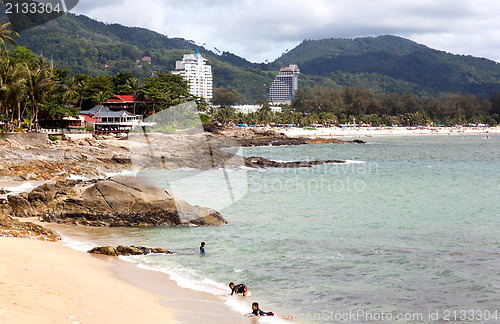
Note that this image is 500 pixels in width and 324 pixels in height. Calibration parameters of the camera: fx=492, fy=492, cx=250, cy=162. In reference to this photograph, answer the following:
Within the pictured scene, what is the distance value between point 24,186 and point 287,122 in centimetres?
13619

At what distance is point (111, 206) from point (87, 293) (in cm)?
934

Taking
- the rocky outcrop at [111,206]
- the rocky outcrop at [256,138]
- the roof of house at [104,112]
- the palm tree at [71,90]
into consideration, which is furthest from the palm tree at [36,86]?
the rocky outcrop at [111,206]

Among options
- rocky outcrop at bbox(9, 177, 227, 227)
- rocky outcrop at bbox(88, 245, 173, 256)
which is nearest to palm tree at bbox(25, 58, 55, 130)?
rocky outcrop at bbox(9, 177, 227, 227)

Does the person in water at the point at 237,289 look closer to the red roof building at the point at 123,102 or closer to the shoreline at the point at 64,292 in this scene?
the shoreline at the point at 64,292

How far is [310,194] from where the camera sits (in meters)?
32.1

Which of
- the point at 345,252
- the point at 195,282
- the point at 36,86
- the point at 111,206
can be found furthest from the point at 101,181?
the point at 36,86

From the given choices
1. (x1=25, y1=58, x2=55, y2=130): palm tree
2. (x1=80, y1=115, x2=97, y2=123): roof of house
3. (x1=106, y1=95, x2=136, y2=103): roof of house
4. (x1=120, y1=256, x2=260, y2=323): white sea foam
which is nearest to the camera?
(x1=120, y1=256, x2=260, y2=323): white sea foam

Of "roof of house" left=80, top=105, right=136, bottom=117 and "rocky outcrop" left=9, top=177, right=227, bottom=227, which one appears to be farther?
"roof of house" left=80, top=105, right=136, bottom=117

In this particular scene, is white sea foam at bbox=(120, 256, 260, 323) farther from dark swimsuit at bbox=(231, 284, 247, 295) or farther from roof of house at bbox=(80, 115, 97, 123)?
roof of house at bbox=(80, 115, 97, 123)

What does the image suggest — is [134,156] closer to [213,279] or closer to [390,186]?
[390,186]

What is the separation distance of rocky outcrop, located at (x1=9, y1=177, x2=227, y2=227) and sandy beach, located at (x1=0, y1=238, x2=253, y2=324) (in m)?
5.29

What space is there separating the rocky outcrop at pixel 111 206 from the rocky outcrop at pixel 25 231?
296cm

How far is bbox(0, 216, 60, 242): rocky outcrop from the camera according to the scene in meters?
15.9

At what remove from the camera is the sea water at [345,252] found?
11.7m
